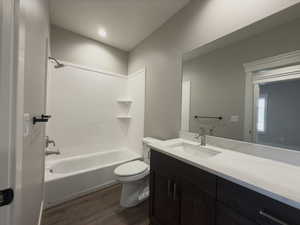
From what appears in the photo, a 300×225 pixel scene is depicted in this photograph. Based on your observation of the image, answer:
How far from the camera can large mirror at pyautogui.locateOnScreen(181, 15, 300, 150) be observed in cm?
102

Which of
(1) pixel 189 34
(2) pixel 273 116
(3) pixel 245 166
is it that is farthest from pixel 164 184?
(1) pixel 189 34

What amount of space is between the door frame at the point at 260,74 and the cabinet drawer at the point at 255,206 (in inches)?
24.3

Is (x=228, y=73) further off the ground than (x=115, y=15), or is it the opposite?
(x=115, y=15)

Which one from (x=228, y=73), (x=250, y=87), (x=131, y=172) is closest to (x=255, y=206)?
(x=250, y=87)

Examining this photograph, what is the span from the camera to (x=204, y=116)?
1.61m

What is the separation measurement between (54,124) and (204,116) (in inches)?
93.1

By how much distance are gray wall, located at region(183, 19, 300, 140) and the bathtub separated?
1.60 meters

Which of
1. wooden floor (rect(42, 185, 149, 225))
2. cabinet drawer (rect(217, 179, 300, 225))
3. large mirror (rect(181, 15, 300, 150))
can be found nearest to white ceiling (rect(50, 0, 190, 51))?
large mirror (rect(181, 15, 300, 150))

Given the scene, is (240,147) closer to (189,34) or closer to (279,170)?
(279,170)

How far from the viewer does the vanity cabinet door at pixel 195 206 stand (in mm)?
910

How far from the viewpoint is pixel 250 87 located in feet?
4.05

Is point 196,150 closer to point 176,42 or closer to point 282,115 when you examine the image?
point 282,115

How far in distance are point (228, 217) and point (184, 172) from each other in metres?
0.36

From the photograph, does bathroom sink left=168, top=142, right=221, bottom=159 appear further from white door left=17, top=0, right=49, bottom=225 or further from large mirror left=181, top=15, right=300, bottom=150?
white door left=17, top=0, right=49, bottom=225
